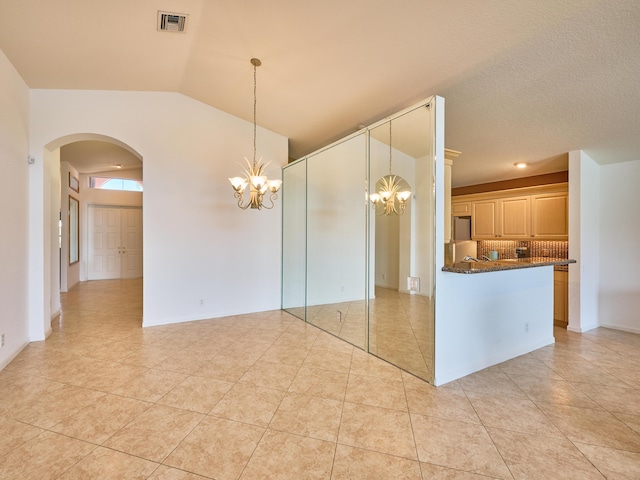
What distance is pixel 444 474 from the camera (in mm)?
1674

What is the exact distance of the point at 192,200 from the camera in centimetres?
465

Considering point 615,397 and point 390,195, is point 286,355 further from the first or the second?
point 615,397

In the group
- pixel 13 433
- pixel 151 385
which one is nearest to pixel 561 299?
pixel 151 385

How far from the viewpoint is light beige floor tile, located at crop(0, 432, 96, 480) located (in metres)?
1.67

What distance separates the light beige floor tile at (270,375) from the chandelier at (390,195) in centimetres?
213

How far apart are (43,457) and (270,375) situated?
5.26ft

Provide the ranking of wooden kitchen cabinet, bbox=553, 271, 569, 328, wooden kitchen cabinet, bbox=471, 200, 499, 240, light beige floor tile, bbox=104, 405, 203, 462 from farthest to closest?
1. wooden kitchen cabinet, bbox=471, 200, 499, 240
2. wooden kitchen cabinet, bbox=553, 271, 569, 328
3. light beige floor tile, bbox=104, 405, 203, 462

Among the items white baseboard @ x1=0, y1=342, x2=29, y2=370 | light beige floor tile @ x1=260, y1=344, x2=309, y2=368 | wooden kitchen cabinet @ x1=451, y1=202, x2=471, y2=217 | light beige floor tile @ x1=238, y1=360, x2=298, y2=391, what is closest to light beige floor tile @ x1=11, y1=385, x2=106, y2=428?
white baseboard @ x1=0, y1=342, x2=29, y2=370

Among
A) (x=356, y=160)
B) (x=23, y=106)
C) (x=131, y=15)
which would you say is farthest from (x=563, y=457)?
(x=23, y=106)

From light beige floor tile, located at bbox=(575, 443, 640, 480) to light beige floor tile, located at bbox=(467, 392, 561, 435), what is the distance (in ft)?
0.62

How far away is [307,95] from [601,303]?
17.9 ft

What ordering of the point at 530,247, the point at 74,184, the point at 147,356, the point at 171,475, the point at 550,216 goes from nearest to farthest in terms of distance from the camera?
the point at 171,475, the point at 147,356, the point at 550,216, the point at 530,247, the point at 74,184

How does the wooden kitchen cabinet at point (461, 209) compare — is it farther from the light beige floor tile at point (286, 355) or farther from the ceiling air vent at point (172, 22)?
the ceiling air vent at point (172, 22)

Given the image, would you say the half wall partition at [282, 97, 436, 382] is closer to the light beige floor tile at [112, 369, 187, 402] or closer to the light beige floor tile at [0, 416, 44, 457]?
the light beige floor tile at [112, 369, 187, 402]
